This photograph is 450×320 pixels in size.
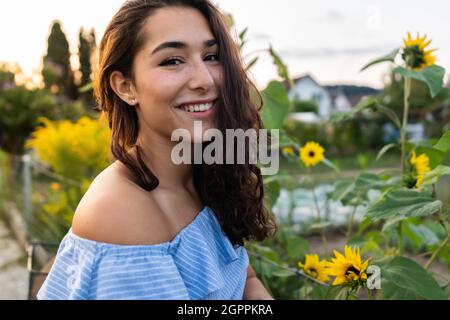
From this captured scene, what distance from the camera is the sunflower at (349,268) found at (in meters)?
1.21

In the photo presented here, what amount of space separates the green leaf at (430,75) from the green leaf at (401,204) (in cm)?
28

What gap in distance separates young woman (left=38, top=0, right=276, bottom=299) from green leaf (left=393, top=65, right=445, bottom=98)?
0.40 meters

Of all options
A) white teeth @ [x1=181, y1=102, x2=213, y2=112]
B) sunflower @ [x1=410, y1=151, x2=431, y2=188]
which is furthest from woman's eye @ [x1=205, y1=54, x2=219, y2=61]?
sunflower @ [x1=410, y1=151, x2=431, y2=188]

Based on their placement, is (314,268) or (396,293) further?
(314,268)

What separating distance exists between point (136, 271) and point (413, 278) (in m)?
0.60

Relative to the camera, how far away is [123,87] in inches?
49.7

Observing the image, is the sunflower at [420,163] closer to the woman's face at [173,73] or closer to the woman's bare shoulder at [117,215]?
the woman's face at [173,73]

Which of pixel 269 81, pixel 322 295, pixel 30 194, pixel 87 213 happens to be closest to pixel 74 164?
pixel 30 194

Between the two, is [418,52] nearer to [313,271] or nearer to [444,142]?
[444,142]

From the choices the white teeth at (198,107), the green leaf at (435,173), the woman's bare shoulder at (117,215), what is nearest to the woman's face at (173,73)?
the white teeth at (198,107)

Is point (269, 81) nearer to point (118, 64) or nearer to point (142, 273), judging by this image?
point (118, 64)

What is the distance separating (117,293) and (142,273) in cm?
6

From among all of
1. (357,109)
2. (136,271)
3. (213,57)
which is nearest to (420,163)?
(357,109)

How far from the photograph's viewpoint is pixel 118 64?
4.11 feet
